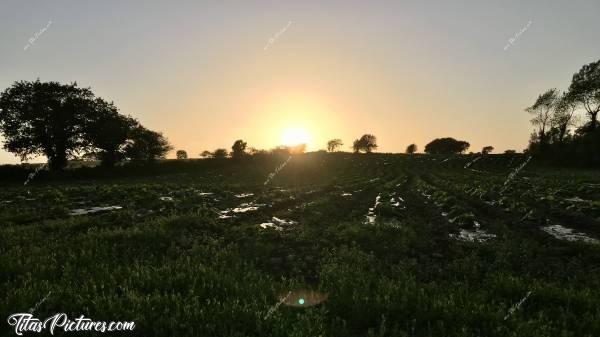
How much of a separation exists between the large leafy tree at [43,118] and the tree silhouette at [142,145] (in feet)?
44.9

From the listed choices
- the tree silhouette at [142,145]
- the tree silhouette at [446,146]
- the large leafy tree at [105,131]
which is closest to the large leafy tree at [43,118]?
the large leafy tree at [105,131]

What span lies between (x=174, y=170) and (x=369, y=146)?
123 m

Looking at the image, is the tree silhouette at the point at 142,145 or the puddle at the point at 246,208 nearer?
the puddle at the point at 246,208

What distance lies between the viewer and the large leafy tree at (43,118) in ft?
187

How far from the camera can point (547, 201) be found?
20984 mm

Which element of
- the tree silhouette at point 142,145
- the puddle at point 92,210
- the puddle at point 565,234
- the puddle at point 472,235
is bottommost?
the puddle at point 565,234

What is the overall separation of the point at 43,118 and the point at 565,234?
69091 mm

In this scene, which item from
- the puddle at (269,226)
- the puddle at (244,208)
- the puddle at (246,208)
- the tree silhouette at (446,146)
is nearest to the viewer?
the puddle at (269,226)

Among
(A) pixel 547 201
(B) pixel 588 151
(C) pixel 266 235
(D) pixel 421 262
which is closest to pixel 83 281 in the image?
(C) pixel 266 235

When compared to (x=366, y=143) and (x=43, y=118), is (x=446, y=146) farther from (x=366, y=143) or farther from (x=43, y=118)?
(x=43, y=118)

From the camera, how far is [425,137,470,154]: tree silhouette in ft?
568

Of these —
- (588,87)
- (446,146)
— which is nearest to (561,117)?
(588,87)

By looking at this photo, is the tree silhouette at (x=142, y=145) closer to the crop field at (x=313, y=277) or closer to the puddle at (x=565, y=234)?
the crop field at (x=313, y=277)

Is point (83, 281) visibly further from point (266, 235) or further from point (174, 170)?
point (174, 170)
